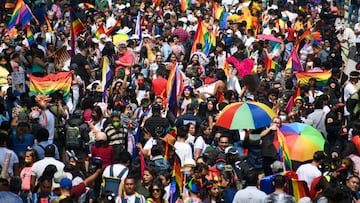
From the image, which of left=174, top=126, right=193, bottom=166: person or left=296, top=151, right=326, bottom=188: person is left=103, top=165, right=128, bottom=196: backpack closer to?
left=174, top=126, right=193, bottom=166: person

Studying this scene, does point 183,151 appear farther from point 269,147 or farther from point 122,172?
point 122,172

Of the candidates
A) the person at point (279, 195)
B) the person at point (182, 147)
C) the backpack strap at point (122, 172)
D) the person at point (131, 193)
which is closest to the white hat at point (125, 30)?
the person at point (182, 147)

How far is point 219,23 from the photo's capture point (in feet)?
90.4

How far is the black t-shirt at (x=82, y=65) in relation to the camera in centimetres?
2102

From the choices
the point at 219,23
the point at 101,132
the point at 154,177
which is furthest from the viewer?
the point at 219,23

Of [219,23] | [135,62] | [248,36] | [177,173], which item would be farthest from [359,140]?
[219,23]

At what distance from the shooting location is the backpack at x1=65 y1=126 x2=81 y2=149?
52.3 ft

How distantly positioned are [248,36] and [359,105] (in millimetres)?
6718

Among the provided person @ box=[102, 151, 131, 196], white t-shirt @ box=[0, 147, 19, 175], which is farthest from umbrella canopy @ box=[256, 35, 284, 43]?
white t-shirt @ box=[0, 147, 19, 175]

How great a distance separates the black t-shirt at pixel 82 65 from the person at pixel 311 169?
25.2 ft

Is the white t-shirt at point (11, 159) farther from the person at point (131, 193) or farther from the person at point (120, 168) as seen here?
the person at point (131, 193)

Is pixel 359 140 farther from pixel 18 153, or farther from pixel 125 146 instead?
pixel 18 153

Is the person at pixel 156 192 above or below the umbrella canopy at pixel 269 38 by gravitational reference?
below

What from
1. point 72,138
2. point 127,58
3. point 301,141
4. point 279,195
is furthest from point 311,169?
point 127,58
